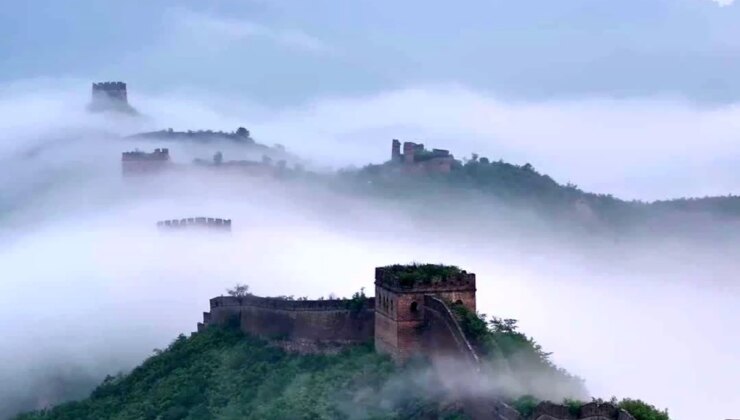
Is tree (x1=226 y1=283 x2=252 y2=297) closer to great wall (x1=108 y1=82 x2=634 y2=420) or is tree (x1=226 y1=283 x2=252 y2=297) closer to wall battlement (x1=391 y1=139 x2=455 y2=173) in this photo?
great wall (x1=108 y1=82 x2=634 y2=420)

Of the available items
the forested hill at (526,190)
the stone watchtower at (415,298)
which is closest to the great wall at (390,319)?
the stone watchtower at (415,298)

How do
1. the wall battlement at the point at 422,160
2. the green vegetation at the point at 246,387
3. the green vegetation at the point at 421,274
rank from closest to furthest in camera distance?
the green vegetation at the point at 246,387
the green vegetation at the point at 421,274
the wall battlement at the point at 422,160

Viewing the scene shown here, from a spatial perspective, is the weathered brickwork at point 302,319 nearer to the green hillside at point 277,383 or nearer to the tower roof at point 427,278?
the green hillside at point 277,383

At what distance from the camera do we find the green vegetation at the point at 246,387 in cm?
7200

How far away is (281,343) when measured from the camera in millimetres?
81250

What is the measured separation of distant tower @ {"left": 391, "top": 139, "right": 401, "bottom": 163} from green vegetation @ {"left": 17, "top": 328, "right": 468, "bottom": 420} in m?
63.4

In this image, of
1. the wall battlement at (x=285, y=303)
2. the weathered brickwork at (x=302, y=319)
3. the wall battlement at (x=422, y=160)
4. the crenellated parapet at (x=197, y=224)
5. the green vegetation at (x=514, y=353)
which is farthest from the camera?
the wall battlement at (x=422, y=160)

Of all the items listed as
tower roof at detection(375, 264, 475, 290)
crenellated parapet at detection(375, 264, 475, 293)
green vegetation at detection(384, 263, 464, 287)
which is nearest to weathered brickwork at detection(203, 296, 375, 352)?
green vegetation at detection(384, 263, 464, 287)

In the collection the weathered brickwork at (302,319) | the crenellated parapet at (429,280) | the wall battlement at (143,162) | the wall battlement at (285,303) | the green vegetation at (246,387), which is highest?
the wall battlement at (143,162)

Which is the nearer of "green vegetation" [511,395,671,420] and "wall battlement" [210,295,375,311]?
"green vegetation" [511,395,671,420]

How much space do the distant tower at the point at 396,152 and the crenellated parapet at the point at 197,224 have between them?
32.8 m

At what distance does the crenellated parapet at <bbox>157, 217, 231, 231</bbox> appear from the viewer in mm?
118625

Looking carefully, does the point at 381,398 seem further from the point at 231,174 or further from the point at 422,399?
the point at 231,174

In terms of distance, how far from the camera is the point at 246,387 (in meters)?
79.8
